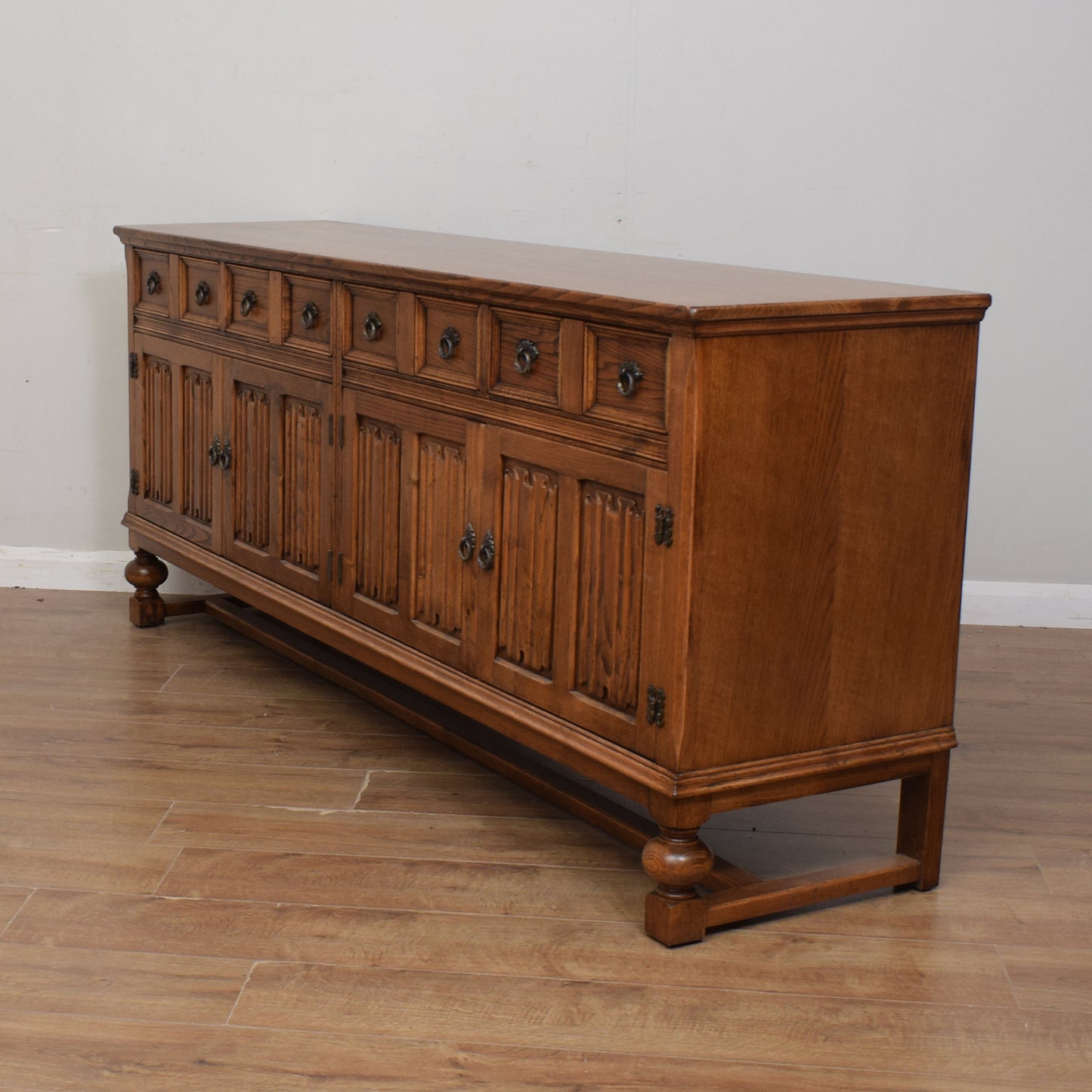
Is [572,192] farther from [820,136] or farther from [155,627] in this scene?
[155,627]

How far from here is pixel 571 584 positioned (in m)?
2.51

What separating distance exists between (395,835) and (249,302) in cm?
125

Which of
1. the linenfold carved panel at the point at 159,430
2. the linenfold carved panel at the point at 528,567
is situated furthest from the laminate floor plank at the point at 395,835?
the linenfold carved panel at the point at 159,430

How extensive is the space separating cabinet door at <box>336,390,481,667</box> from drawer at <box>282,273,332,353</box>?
17cm

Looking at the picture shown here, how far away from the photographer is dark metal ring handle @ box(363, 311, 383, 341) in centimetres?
296

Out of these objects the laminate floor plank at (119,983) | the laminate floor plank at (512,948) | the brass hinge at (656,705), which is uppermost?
the brass hinge at (656,705)

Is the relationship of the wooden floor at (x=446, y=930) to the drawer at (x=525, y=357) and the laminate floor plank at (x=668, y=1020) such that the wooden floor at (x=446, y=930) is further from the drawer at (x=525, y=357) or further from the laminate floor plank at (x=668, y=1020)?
the drawer at (x=525, y=357)

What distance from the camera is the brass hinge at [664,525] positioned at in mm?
2279

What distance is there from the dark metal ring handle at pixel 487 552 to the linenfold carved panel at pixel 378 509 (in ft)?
1.03

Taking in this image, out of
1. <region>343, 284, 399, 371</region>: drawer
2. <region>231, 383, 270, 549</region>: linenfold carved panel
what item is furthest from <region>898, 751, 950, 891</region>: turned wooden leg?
<region>231, 383, 270, 549</region>: linenfold carved panel

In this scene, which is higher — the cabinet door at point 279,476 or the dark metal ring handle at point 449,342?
the dark metal ring handle at point 449,342

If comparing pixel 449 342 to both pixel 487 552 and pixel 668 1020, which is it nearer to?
pixel 487 552

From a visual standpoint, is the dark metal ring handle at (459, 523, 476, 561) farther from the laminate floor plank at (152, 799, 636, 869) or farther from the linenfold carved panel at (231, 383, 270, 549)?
the linenfold carved panel at (231, 383, 270, 549)

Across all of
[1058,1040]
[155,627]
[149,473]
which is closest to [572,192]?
[149,473]
